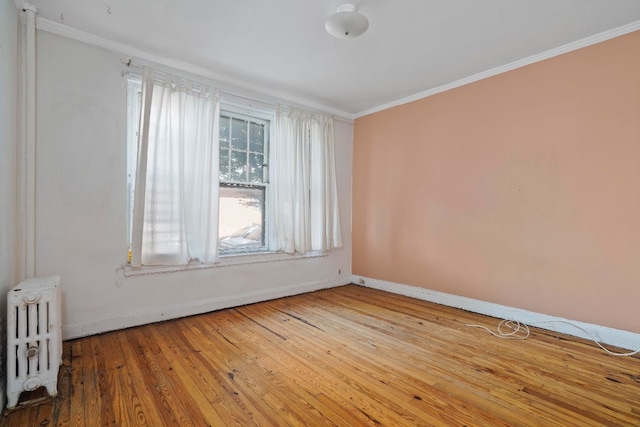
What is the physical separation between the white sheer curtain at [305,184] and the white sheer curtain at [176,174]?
2.78 ft

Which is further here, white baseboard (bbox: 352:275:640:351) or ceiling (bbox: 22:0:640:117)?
white baseboard (bbox: 352:275:640:351)

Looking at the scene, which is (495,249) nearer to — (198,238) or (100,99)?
(198,238)

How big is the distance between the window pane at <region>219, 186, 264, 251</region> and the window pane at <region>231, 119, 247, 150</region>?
0.51 metres

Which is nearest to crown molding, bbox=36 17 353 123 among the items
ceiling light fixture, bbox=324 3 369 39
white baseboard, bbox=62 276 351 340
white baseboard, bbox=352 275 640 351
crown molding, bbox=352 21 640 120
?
crown molding, bbox=352 21 640 120

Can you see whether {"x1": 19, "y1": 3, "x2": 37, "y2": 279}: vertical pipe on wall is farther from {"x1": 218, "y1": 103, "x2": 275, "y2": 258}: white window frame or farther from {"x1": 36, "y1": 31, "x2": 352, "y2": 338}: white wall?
{"x1": 218, "y1": 103, "x2": 275, "y2": 258}: white window frame

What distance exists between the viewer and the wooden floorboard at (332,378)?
165cm

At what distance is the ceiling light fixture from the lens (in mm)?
2209

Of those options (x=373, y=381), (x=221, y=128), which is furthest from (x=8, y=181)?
(x=373, y=381)

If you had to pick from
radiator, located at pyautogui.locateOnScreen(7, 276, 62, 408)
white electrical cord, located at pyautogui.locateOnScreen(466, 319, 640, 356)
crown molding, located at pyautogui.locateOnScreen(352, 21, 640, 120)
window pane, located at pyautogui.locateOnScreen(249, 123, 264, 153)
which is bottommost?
white electrical cord, located at pyautogui.locateOnScreen(466, 319, 640, 356)

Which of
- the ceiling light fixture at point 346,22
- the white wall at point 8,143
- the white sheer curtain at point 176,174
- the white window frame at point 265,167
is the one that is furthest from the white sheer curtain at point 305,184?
the white wall at point 8,143

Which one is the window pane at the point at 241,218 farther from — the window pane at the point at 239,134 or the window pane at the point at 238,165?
the window pane at the point at 239,134

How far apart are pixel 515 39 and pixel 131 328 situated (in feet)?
14.0

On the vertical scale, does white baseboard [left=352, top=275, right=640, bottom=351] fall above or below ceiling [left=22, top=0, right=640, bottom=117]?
below

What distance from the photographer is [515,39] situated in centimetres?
266
